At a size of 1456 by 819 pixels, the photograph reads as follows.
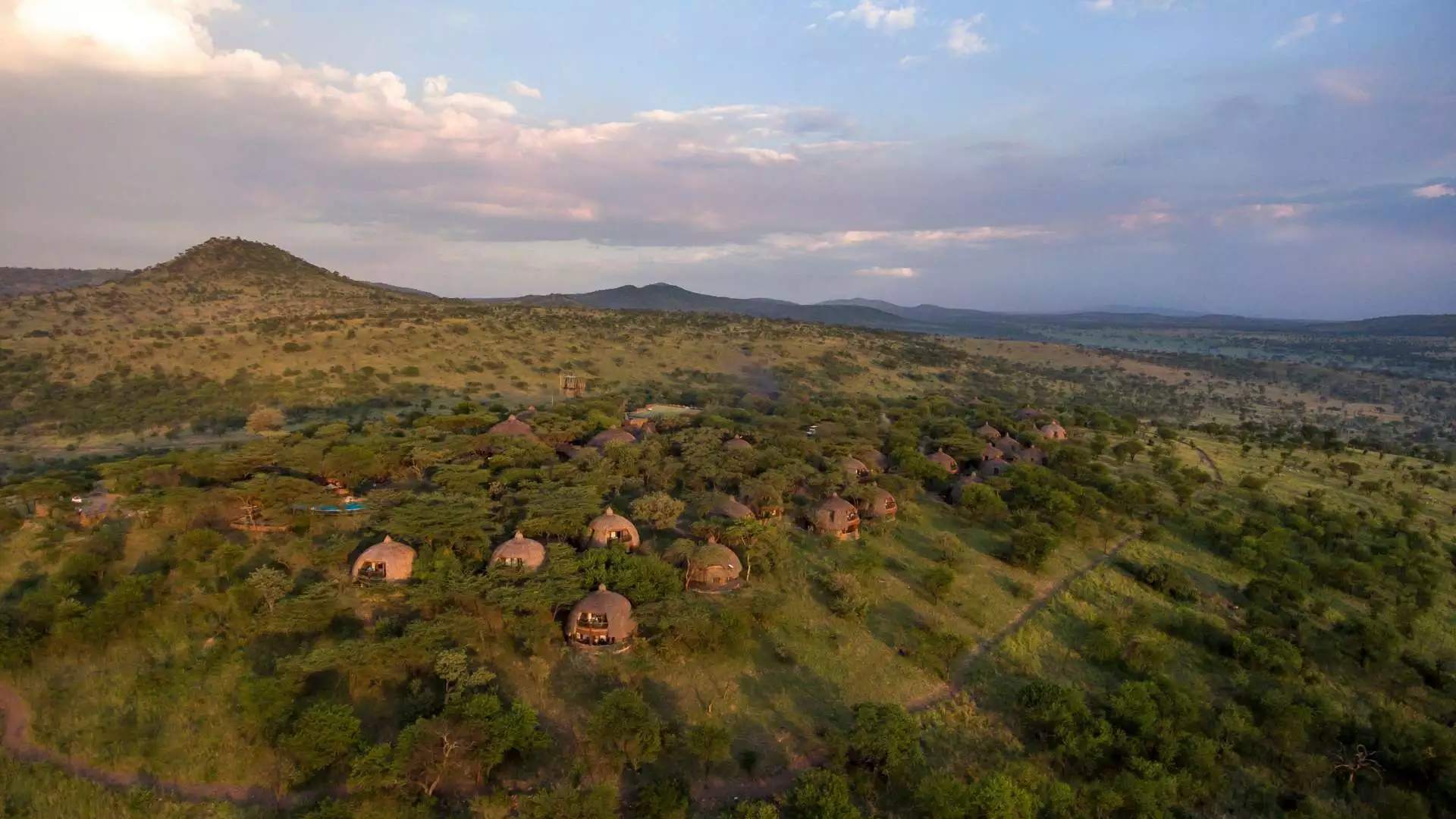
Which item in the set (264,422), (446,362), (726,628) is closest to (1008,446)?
(726,628)

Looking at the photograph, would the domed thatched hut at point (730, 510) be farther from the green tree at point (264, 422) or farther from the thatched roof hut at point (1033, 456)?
the green tree at point (264, 422)

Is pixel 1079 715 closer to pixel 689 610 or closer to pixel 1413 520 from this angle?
pixel 689 610

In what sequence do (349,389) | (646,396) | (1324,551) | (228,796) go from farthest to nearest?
(646,396) → (349,389) → (1324,551) → (228,796)

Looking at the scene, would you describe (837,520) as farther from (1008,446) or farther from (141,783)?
(141,783)

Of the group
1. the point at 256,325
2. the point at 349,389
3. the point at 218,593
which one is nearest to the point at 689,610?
the point at 218,593

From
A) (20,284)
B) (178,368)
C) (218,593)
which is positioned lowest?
(218,593)

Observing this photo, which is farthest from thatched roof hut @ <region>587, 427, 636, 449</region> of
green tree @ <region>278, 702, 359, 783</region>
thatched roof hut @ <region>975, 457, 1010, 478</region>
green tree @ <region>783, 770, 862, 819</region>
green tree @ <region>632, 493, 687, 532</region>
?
green tree @ <region>783, 770, 862, 819</region>
